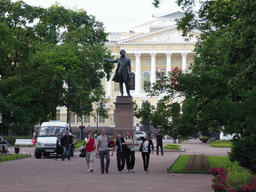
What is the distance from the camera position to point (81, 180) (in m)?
16.4

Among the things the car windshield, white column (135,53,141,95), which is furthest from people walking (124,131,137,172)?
white column (135,53,141,95)

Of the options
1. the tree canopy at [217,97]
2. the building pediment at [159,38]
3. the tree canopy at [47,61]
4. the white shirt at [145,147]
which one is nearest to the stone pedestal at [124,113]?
the tree canopy at [217,97]

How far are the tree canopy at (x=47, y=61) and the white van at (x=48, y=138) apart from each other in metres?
16.8

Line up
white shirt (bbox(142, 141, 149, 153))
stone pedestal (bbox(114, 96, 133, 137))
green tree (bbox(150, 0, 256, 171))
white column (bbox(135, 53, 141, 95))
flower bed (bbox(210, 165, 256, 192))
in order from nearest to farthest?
flower bed (bbox(210, 165, 256, 192)) → green tree (bbox(150, 0, 256, 171)) → white shirt (bbox(142, 141, 149, 153)) → stone pedestal (bbox(114, 96, 133, 137)) → white column (bbox(135, 53, 141, 95))

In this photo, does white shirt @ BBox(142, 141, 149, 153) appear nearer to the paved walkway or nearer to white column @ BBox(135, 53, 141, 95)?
the paved walkway

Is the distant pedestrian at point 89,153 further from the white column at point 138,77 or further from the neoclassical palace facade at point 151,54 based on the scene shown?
the white column at point 138,77

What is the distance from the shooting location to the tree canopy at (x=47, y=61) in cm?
5075

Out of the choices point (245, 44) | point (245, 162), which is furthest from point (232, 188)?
point (245, 162)

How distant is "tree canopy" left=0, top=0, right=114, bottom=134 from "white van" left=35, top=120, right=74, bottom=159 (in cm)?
1679

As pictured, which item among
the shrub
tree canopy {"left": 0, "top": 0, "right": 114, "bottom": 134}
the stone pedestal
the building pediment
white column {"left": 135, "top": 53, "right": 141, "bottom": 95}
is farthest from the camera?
white column {"left": 135, "top": 53, "right": 141, "bottom": 95}

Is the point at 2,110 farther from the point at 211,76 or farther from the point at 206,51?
the point at 211,76

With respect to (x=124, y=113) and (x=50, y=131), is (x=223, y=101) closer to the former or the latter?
(x=124, y=113)

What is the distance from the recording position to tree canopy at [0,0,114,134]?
50750 millimetres

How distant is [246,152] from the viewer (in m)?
16.6
